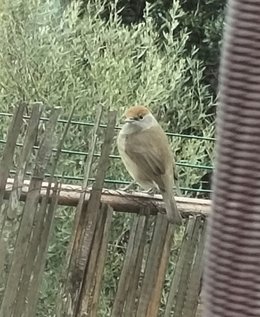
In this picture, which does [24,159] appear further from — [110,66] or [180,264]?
[110,66]

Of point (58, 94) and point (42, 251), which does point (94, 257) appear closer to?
point (42, 251)

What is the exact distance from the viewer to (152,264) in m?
2.25

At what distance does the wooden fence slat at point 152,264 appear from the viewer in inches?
88.0

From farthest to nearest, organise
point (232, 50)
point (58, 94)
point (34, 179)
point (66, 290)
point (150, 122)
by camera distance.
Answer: point (58, 94) → point (150, 122) → point (66, 290) → point (34, 179) → point (232, 50)

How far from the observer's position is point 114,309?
2.24 metres

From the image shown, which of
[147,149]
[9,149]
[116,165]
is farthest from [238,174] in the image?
[116,165]

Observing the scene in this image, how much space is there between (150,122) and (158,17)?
0.51 metres

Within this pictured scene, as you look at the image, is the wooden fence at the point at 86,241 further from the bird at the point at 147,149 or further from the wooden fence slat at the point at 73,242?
the bird at the point at 147,149

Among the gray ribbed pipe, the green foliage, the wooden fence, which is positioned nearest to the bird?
the green foliage

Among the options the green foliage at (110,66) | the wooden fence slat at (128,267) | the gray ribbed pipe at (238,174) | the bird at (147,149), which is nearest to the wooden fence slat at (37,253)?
the wooden fence slat at (128,267)

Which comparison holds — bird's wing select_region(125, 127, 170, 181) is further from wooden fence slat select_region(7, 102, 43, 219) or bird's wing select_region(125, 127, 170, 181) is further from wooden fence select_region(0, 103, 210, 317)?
wooden fence slat select_region(7, 102, 43, 219)

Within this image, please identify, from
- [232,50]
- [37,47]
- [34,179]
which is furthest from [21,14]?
[232,50]

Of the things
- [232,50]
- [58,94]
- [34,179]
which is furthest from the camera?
[58,94]

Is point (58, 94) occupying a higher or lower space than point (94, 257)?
higher
